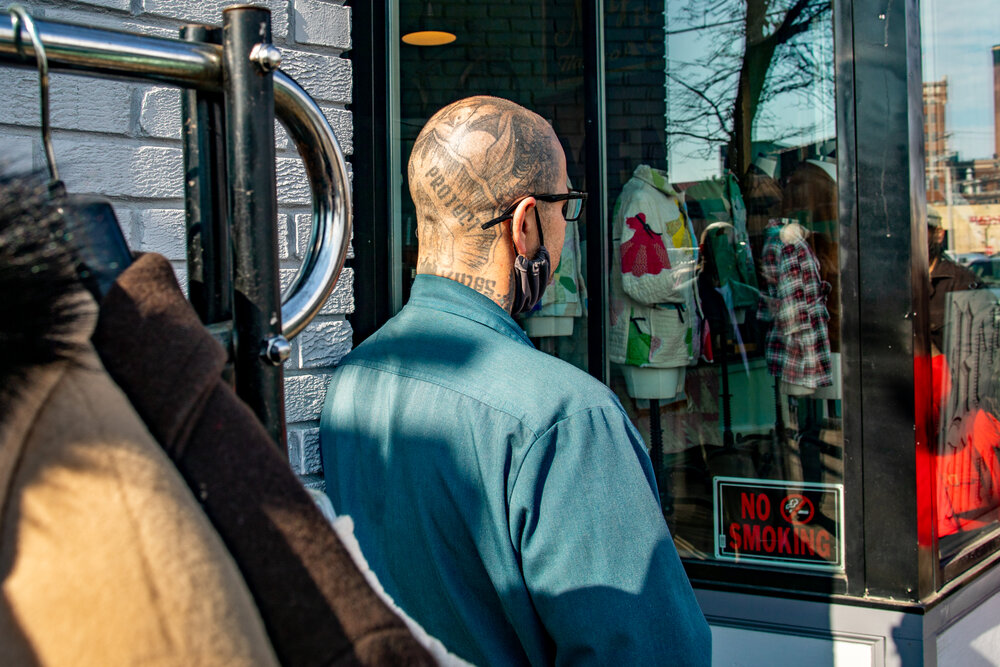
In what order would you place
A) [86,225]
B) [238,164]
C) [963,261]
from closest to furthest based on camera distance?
1. [86,225]
2. [238,164]
3. [963,261]

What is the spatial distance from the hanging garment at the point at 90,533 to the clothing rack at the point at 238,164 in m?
0.24

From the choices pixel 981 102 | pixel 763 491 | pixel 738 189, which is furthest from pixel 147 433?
pixel 981 102

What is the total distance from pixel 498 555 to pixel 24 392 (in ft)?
2.99

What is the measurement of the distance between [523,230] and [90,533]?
1239 millimetres

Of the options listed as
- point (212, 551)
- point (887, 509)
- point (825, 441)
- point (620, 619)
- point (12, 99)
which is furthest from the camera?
point (825, 441)

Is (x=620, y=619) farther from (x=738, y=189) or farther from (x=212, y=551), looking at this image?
(x=738, y=189)

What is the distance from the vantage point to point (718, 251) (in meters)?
3.54

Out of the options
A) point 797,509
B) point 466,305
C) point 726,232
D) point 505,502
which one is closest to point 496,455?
point 505,502

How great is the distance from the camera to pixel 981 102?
352 centimetres

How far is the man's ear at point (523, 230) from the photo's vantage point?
1.59 meters

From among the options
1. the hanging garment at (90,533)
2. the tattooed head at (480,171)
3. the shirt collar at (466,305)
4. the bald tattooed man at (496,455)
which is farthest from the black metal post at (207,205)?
the tattooed head at (480,171)

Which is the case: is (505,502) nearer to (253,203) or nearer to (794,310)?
(253,203)

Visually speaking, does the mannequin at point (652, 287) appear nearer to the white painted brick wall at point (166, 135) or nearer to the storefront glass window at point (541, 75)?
the storefront glass window at point (541, 75)

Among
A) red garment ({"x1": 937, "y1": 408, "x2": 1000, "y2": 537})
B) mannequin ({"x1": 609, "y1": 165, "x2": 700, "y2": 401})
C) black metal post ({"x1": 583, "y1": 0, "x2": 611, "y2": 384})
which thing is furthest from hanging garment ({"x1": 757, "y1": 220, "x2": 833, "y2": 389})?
black metal post ({"x1": 583, "y1": 0, "x2": 611, "y2": 384})
